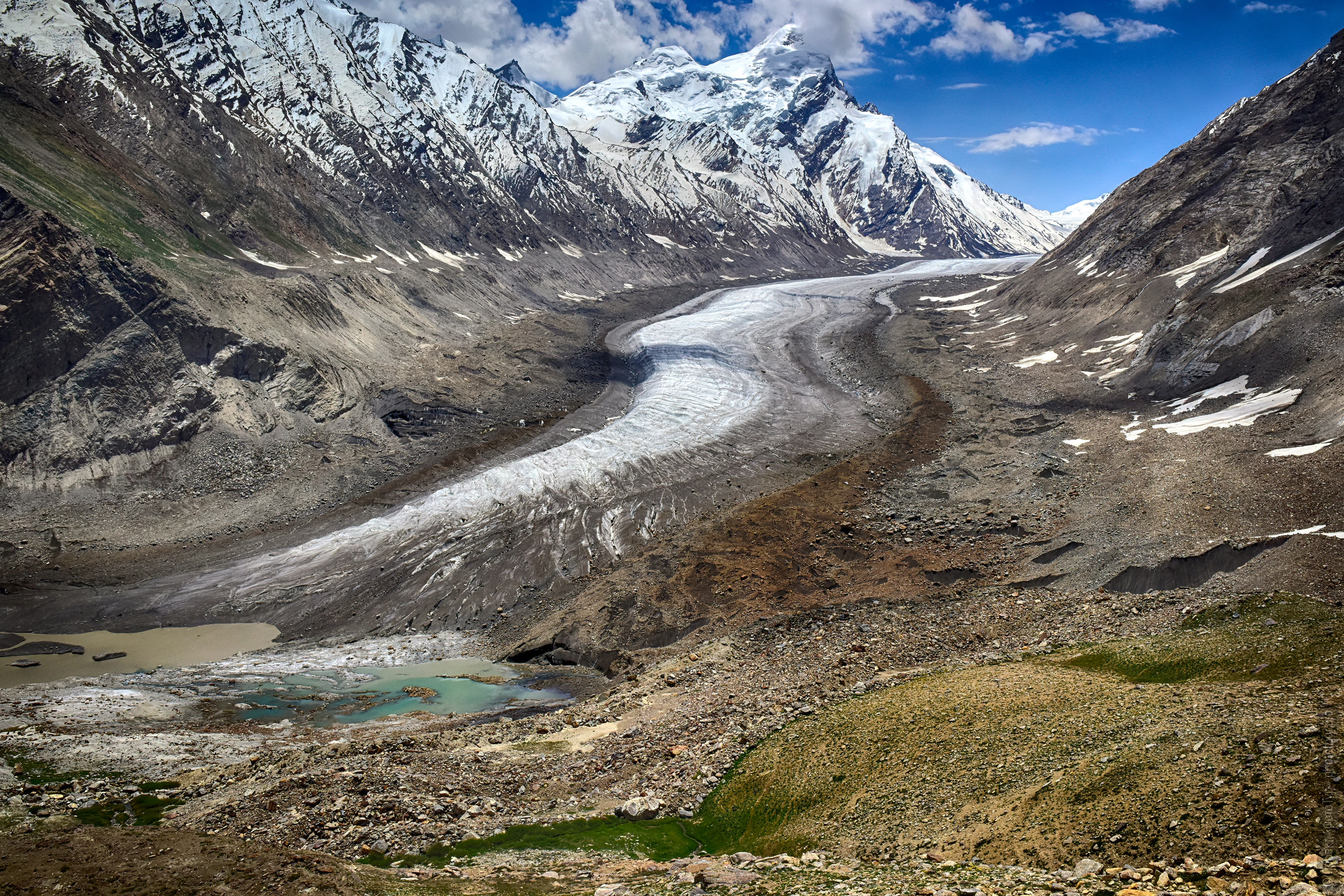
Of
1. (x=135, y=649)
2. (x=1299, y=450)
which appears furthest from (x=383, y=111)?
(x=1299, y=450)

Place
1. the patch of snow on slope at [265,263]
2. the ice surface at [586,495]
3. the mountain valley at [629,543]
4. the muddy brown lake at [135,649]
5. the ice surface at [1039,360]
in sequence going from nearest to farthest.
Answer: the mountain valley at [629,543] < the muddy brown lake at [135,649] < the ice surface at [586,495] < the ice surface at [1039,360] < the patch of snow on slope at [265,263]

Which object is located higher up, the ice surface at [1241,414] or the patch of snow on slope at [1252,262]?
the patch of snow on slope at [1252,262]

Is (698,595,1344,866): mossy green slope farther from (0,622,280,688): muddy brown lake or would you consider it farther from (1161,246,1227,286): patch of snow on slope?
(1161,246,1227,286): patch of snow on slope

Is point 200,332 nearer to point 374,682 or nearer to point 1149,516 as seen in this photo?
point 374,682

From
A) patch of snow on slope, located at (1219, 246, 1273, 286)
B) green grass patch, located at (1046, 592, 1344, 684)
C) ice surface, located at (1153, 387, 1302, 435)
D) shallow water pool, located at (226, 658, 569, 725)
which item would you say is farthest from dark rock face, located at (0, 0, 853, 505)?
patch of snow on slope, located at (1219, 246, 1273, 286)

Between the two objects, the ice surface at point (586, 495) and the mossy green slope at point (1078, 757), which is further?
the ice surface at point (586, 495)

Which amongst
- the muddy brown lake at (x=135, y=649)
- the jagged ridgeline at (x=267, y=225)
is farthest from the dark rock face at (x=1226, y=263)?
the jagged ridgeline at (x=267, y=225)

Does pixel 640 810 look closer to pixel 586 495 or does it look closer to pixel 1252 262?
pixel 586 495

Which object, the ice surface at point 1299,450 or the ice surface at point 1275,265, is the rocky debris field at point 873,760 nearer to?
the ice surface at point 1299,450

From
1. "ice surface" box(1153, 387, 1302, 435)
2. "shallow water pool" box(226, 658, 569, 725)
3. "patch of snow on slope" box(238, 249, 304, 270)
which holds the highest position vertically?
"patch of snow on slope" box(238, 249, 304, 270)

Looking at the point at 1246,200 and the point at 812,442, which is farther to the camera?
the point at 1246,200

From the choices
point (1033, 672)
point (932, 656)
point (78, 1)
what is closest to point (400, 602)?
point (932, 656)
